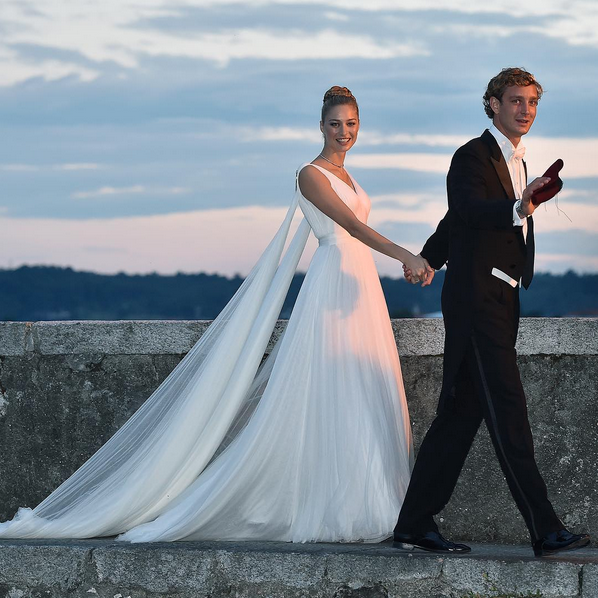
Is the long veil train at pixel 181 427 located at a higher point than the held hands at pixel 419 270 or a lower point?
lower

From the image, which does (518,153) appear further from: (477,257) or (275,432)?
(275,432)

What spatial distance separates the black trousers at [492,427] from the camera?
443cm

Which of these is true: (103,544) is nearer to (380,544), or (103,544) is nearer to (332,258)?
(380,544)

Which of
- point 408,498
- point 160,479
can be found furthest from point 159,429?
point 408,498

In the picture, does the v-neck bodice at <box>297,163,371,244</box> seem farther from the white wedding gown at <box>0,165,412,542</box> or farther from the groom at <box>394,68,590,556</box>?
the groom at <box>394,68,590,556</box>

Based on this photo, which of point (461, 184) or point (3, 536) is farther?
point (3, 536)

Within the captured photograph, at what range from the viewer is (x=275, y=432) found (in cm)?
516

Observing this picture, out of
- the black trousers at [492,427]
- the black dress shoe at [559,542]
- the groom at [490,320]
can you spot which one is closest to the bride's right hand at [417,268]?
the groom at [490,320]

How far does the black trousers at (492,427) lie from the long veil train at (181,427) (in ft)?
3.74

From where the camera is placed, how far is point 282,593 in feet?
15.9

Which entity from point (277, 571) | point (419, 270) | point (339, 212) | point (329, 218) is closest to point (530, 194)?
point (419, 270)

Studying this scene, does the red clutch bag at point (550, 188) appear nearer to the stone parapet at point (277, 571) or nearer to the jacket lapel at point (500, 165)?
the jacket lapel at point (500, 165)

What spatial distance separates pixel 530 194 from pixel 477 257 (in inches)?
15.9

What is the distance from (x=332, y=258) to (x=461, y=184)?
3.21 feet
